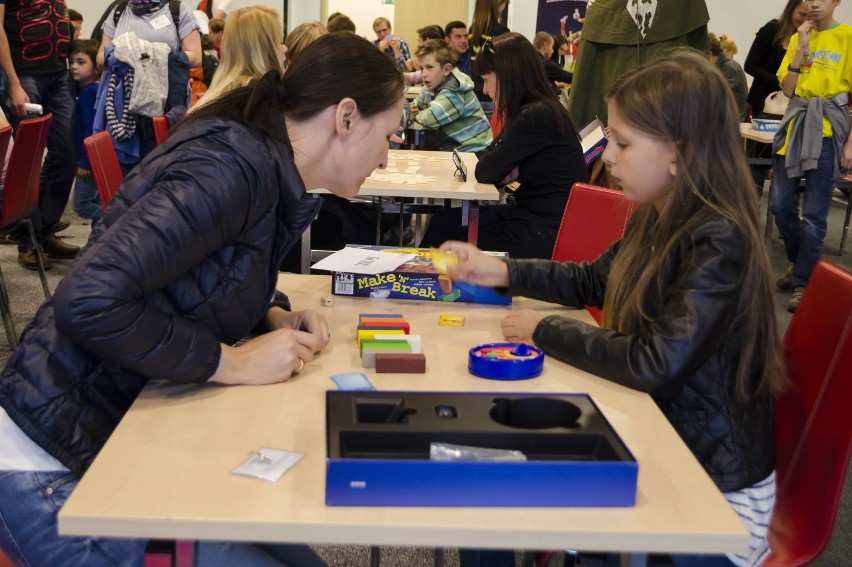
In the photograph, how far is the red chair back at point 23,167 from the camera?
326 cm

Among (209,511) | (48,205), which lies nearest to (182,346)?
(209,511)

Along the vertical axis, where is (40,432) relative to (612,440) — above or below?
below

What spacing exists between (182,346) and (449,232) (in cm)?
273

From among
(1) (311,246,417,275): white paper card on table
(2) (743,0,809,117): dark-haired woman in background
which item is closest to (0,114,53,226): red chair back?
(1) (311,246,417,275): white paper card on table

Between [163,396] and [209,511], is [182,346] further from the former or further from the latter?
[209,511]

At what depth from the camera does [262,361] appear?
1335mm

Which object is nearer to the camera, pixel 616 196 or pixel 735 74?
pixel 616 196

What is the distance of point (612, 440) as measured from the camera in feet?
3.46

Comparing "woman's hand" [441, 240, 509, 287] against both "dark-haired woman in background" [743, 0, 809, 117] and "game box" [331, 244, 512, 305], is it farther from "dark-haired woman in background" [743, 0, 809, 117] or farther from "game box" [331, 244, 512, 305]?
"dark-haired woman in background" [743, 0, 809, 117]

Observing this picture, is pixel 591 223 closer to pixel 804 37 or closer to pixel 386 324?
pixel 386 324

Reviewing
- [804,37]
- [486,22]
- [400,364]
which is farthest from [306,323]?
[486,22]

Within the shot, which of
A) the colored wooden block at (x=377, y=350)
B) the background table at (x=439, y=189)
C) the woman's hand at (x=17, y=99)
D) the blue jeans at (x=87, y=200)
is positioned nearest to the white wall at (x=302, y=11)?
the blue jeans at (x=87, y=200)

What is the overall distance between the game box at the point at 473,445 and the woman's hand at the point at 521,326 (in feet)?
1.29

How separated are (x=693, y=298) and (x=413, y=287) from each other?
607 mm
